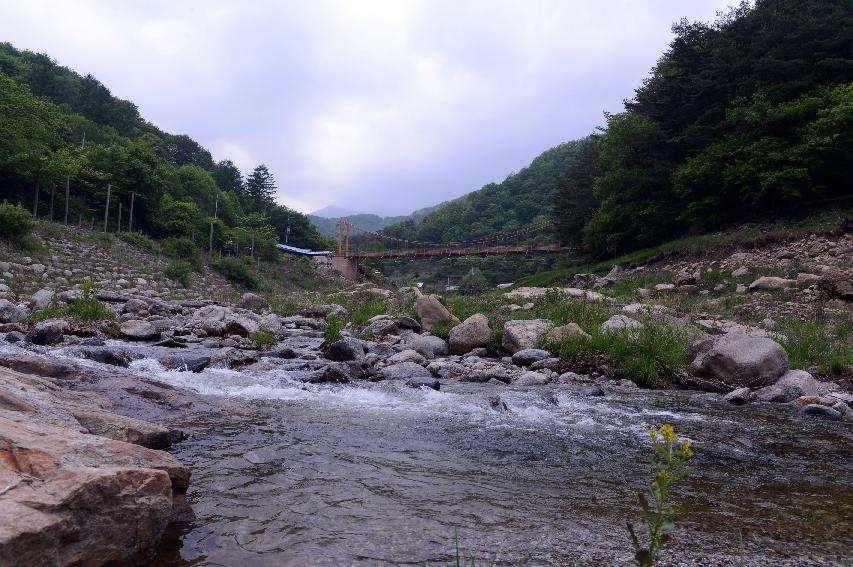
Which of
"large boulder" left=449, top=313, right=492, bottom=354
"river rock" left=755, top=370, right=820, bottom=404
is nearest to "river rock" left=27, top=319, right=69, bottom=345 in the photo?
"large boulder" left=449, top=313, right=492, bottom=354

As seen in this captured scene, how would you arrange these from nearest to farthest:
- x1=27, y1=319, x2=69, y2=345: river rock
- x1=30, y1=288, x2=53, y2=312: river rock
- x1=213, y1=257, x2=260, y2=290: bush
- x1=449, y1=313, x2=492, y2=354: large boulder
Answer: x1=27, y1=319, x2=69, y2=345: river rock
x1=449, y1=313, x2=492, y2=354: large boulder
x1=30, y1=288, x2=53, y2=312: river rock
x1=213, y1=257, x2=260, y2=290: bush

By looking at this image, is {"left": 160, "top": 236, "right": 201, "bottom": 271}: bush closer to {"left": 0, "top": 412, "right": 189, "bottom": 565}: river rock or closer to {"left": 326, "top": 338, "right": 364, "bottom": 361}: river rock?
{"left": 326, "top": 338, "right": 364, "bottom": 361}: river rock

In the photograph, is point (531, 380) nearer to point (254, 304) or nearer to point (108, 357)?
point (108, 357)

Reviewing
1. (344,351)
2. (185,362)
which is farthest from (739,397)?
(185,362)

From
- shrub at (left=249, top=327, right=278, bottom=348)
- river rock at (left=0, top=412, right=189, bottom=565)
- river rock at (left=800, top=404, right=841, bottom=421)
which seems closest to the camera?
river rock at (left=0, top=412, right=189, bottom=565)

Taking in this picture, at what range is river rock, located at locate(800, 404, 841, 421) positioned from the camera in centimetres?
683

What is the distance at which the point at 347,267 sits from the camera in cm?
5781

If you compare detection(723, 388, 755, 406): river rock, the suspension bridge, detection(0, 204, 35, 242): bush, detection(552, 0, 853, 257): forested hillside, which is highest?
detection(552, 0, 853, 257): forested hillside

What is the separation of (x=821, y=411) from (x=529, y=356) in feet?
15.8

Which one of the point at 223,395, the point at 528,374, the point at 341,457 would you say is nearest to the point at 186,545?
the point at 341,457

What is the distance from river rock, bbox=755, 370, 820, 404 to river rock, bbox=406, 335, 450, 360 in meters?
5.89

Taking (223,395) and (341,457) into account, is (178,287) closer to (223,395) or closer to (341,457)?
(223,395)

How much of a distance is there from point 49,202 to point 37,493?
1917 inches

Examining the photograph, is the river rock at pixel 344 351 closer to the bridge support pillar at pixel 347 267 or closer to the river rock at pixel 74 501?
the river rock at pixel 74 501
